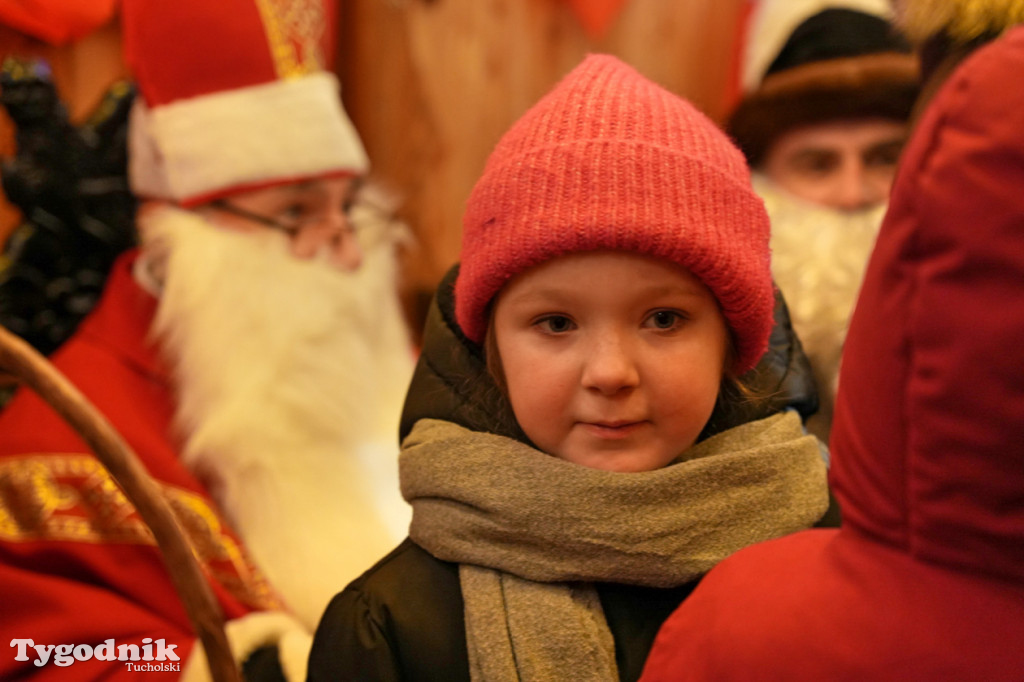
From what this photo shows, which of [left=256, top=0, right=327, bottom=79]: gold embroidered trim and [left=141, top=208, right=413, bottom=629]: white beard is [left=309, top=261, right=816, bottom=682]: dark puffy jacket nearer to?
[left=141, top=208, right=413, bottom=629]: white beard

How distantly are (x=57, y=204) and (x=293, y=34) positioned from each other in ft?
1.48

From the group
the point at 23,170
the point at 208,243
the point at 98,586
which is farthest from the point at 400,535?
the point at 23,170

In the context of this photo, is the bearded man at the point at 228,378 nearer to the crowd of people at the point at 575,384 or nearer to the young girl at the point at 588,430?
the crowd of people at the point at 575,384

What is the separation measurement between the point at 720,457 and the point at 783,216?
2.66ft

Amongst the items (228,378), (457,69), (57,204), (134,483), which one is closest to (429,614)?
(134,483)

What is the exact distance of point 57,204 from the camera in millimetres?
1298

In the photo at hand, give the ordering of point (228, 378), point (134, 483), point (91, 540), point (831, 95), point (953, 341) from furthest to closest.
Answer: point (831, 95)
point (228, 378)
point (91, 540)
point (134, 483)
point (953, 341)

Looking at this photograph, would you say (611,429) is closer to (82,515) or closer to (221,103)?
(82,515)

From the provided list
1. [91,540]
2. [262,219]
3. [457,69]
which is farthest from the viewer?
[457,69]

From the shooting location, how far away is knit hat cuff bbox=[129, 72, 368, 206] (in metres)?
1.30

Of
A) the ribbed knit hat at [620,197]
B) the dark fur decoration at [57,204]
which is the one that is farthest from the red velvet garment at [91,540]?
the ribbed knit hat at [620,197]

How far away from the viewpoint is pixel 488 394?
0.85 metres

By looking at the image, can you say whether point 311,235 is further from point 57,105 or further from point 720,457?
point 720,457

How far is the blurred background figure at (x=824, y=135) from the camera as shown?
140 centimetres
